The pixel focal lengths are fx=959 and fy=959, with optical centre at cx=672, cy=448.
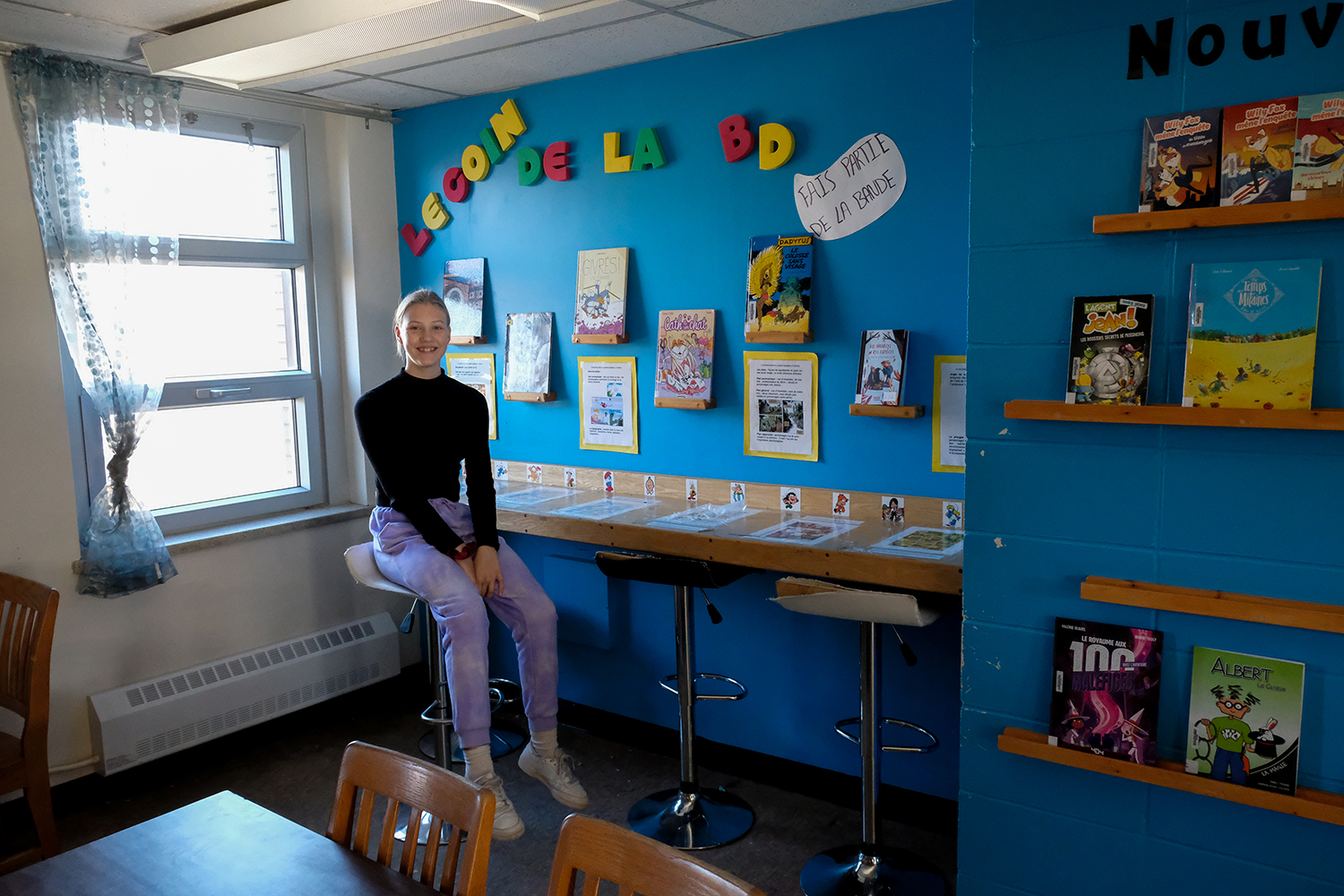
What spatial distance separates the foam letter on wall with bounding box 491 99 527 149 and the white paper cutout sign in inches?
48.5

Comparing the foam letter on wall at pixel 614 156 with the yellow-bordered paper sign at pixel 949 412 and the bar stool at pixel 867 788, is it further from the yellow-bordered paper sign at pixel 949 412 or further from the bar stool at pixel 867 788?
the bar stool at pixel 867 788

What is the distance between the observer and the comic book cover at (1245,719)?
1.87 metres

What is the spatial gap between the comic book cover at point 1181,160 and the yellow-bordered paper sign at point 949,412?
920mm

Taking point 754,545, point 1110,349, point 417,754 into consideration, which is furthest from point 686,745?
point 1110,349

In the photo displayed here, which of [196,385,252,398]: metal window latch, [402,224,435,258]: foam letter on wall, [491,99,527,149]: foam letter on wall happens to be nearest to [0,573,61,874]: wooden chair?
[196,385,252,398]: metal window latch

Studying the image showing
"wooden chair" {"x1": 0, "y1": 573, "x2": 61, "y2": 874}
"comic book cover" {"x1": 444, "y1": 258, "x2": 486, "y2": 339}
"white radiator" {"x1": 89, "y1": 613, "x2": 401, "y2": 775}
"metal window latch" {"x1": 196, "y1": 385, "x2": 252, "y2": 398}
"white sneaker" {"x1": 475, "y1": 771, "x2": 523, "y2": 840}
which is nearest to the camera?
Answer: "wooden chair" {"x1": 0, "y1": 573, "x2": 61, "y2": 874}

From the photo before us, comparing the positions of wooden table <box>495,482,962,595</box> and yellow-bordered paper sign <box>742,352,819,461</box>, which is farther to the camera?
yellow-bordered paper sign <box>742,352,819,461</box>

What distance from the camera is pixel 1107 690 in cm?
206

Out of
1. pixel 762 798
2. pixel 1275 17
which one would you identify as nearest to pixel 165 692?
pixel 762 798

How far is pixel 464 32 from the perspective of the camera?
289 cm

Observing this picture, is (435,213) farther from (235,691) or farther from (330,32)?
(235,691)

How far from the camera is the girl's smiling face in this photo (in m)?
2.89

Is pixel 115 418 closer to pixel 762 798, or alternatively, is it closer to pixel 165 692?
pixel 165 692

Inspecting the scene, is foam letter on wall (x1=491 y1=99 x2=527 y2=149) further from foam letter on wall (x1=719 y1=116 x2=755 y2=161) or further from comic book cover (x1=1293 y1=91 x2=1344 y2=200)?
comic book cover (x1=1293 y1=91 x2=1344 y2=200)
